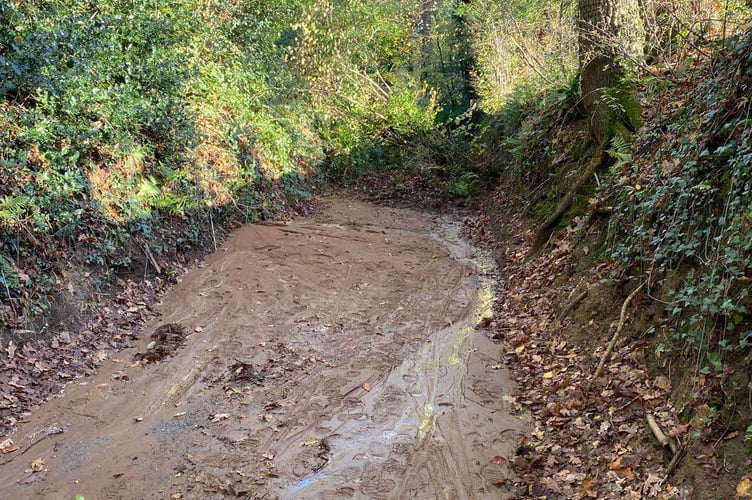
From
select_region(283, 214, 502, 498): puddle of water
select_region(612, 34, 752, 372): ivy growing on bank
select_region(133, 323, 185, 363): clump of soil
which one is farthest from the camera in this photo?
select_region(133, 323, 185, 363): clump of soil

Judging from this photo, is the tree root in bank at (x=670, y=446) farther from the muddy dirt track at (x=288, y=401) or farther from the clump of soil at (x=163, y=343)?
the clump of soil at (x=163, y=343)

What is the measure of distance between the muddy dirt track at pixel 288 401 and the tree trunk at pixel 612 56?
3.52 m

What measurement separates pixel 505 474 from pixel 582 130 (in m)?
7.48

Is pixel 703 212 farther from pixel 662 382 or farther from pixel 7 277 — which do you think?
pixel 7 277

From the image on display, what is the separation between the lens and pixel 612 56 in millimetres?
8961

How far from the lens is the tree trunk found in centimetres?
848

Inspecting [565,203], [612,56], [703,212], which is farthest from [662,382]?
[612,56]

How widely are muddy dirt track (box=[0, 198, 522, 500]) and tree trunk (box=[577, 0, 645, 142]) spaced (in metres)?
3.52

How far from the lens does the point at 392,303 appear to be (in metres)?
8.92

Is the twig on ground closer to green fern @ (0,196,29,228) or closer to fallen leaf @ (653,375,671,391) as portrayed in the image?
fallen leaf @ (653,375,671,391)

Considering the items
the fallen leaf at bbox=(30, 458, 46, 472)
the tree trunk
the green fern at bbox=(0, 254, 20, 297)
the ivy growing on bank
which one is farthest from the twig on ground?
the green fern at bbox=(0, 254, 20, 297)

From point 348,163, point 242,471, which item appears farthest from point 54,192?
point 348,163

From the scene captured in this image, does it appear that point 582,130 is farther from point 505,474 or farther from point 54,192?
point 54,192

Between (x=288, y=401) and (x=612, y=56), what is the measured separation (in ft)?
24.5
